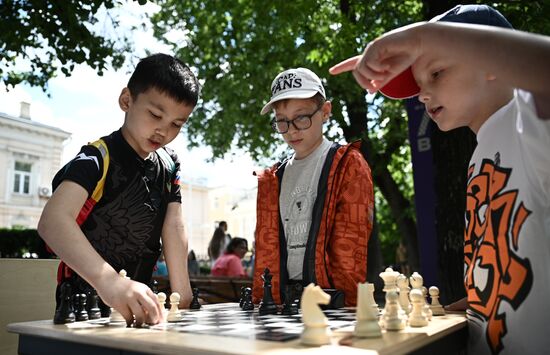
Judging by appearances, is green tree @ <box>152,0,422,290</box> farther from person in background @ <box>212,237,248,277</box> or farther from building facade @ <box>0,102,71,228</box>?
building facade @ <box>0,102,71,228</box>

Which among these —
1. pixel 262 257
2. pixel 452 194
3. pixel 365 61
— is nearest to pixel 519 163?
pixel 365 61

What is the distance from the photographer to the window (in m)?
23.6

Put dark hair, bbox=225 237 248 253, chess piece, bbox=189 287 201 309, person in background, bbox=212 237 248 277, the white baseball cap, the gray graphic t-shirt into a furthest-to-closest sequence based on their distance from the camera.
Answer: dark hair, bbox=225 237 248 253, person in background, bbox=212 237 248 277, the white baseball cap, the gray graphic t-shirt, chess piece, bbox=189 287 201 309

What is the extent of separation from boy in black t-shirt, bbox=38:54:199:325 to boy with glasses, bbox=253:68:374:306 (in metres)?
0.50

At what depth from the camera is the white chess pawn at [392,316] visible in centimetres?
134

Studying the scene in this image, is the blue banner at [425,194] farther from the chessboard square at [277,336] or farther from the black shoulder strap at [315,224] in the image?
the chessboard square at [277,336]

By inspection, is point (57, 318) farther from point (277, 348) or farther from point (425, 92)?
point (425, 92)

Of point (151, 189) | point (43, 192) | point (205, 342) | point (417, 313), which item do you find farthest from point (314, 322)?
point (43, 192)

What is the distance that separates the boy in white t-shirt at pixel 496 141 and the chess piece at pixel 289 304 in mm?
643

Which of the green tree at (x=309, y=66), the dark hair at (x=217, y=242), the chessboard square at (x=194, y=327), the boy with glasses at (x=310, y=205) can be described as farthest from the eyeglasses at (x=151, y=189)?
the dark hair at (x=217, y=242)

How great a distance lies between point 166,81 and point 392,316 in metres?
1.49

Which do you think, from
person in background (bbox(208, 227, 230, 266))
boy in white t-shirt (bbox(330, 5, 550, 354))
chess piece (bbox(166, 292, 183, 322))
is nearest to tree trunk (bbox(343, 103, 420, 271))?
person in background (bbox(208, 227, 230, 266))

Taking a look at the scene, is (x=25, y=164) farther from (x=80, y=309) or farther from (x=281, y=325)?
(x=281, y=325)

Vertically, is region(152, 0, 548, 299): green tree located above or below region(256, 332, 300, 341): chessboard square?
above
